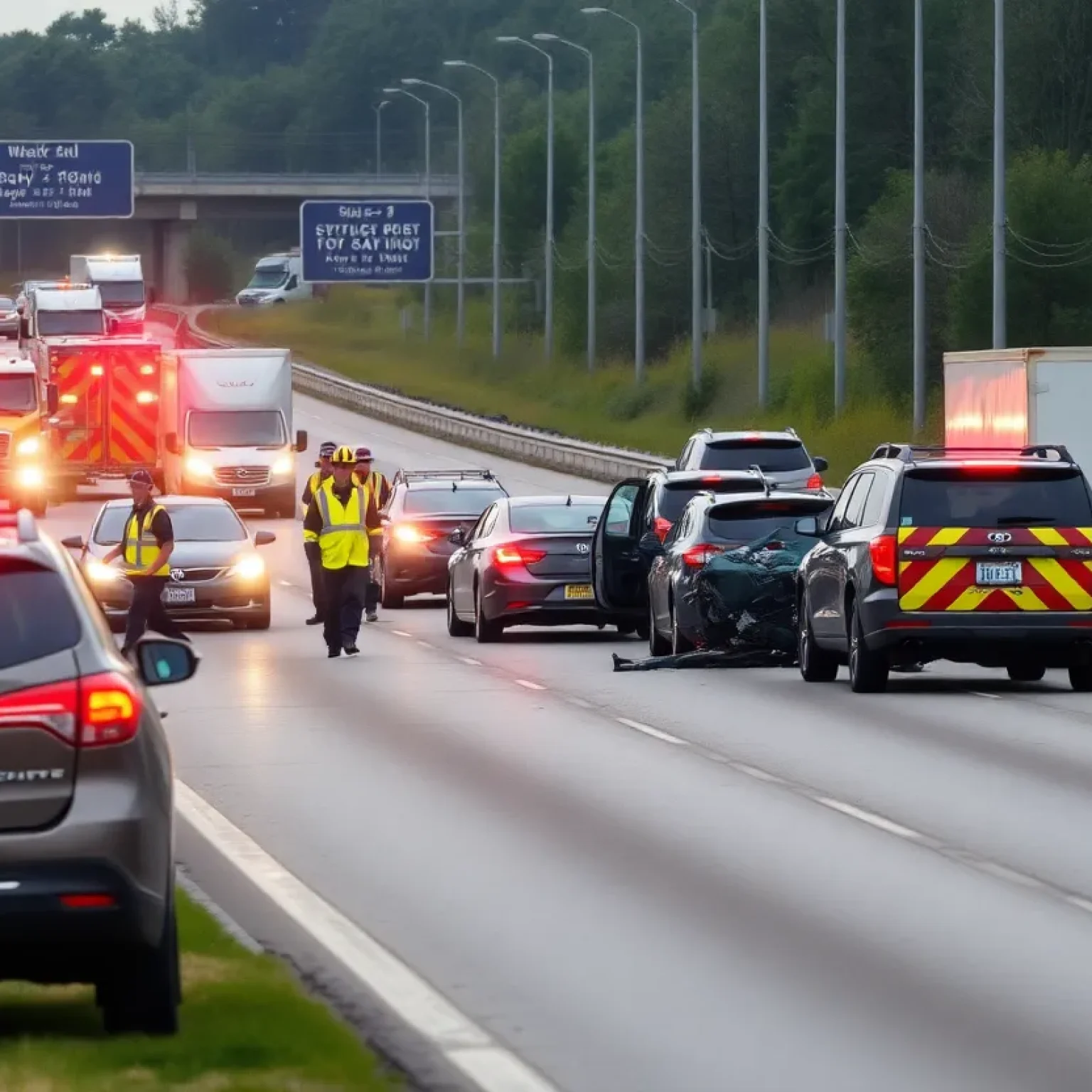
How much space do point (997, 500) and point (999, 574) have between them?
1.73 feet

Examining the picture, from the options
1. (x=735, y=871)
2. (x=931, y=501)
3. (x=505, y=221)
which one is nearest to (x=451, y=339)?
(x=505, y=221)

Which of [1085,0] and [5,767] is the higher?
[1085,0]

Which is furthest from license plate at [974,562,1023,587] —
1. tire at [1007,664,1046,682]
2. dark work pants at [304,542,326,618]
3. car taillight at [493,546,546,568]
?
car taillight at [493,546,546,568]

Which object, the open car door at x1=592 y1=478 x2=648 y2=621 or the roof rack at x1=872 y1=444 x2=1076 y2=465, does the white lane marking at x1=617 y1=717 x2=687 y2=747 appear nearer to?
the roof rack at x1=872 y1=444 x2=1076 y2=465

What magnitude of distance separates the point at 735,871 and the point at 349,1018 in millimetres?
3801

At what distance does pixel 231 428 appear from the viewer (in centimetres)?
5456

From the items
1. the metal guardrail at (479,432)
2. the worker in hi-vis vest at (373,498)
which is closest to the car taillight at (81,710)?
the worker in hi-vis vest at (373,498)

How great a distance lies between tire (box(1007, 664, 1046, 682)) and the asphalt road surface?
222mm

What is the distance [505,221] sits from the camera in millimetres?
132250

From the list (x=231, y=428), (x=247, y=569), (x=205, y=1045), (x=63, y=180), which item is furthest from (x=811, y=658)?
(x=63, y=180)

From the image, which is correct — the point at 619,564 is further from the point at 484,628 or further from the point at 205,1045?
the point at 205,1045

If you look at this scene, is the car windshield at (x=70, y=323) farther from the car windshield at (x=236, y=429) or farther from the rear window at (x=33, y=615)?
the rear window at (x=33, y=615)

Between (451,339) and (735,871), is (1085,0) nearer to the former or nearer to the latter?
(451,339)

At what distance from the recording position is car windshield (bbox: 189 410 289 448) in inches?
2135
